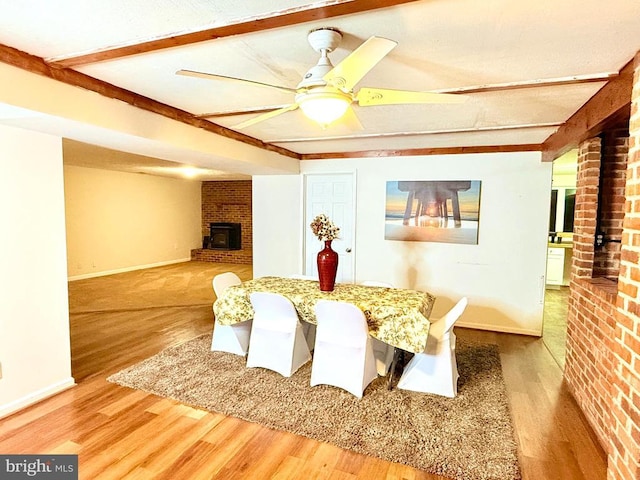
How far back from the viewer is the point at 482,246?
465 centimetres

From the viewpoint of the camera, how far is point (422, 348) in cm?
271

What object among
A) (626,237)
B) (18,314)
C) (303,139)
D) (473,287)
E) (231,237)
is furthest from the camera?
(231,237)

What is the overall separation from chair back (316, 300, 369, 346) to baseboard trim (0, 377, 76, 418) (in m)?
2.04

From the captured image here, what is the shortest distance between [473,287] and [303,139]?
279 centimetres

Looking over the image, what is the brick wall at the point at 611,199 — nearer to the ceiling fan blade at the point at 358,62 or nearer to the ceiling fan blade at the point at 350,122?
the ceiling fan blade at the point at 350,122

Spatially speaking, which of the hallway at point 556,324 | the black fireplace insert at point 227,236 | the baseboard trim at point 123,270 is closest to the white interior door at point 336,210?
the hallway at point 556,324

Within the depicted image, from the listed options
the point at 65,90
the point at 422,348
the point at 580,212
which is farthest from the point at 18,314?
the point at 580,212

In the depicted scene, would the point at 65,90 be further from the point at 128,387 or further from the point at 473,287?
the point at 473,287

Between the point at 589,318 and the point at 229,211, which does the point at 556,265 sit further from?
the point at 229,211

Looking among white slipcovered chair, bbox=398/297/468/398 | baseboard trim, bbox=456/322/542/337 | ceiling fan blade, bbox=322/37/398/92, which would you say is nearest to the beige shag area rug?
white slipcovered chair, bbox=398/297/468/398

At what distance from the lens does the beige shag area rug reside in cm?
222

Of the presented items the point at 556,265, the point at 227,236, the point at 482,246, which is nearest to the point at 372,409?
the point at 482,246
